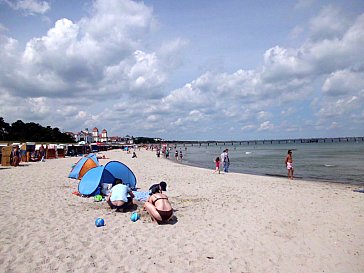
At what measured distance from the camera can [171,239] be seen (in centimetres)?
557

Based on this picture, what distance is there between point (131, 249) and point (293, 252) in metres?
2.97

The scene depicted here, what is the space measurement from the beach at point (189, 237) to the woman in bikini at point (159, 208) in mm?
199

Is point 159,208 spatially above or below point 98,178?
below

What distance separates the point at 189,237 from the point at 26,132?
269 feet

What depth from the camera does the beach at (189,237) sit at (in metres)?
4.50

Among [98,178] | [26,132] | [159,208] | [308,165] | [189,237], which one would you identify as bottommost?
[308,165]

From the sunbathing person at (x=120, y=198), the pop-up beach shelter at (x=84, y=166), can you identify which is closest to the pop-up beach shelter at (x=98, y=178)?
the sunbathing person at (x=120, y=198)

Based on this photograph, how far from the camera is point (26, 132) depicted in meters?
75.5

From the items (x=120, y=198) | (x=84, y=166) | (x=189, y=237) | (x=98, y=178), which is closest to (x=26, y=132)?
(x=84, y=166)

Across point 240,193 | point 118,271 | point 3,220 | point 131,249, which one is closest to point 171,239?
point 131,249

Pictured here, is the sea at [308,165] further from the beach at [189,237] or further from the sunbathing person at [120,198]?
the sunbathing person at [120,198]

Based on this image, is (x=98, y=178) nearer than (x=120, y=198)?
No

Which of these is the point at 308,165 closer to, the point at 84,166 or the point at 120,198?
the point at 84,166

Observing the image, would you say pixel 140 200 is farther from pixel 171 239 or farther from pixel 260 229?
pixel 260 229
